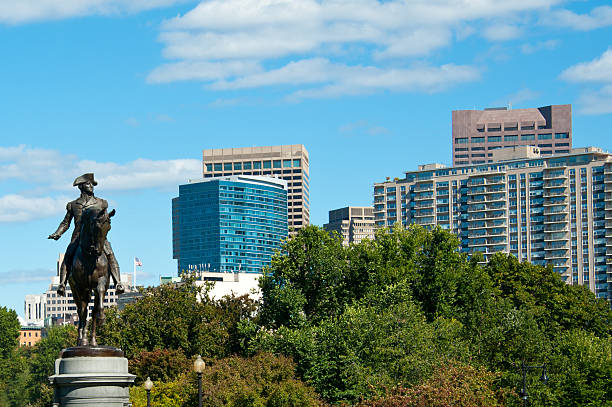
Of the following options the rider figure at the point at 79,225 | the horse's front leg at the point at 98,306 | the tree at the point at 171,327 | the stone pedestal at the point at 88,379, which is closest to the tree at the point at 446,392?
the tree at the point at 171,327

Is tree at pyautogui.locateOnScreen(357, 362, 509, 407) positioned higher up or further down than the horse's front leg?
further down

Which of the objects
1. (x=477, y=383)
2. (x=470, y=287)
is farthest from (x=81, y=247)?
(x=470, y=287)

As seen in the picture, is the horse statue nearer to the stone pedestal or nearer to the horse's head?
the horse's head

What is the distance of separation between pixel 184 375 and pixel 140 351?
10097 millimetres

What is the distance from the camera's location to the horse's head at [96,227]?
2594cm

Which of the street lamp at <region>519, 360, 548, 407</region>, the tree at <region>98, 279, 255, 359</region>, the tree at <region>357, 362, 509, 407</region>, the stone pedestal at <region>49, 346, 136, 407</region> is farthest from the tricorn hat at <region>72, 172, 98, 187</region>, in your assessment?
the tree at <region>98, 279, 255, 359</region>

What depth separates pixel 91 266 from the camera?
26.7 metres

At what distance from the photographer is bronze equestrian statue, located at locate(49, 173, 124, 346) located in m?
26.1

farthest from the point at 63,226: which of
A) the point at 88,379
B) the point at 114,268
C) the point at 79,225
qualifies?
the point at 88,379

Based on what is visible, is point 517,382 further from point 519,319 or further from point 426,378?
point 426,378

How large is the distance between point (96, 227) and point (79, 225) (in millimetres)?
1542

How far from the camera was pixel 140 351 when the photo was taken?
80.5m

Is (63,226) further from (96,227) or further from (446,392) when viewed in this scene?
(446,392)

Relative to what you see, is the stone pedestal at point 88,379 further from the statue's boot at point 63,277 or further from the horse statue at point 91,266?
the statue's boot at point 63,277
